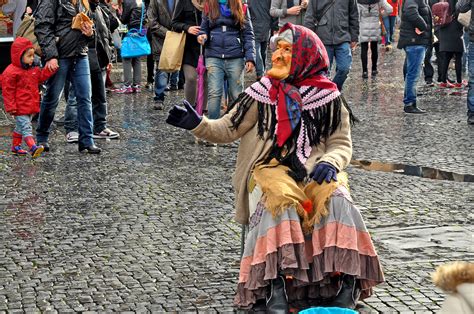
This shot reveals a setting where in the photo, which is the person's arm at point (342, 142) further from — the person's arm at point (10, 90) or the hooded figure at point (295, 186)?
the person's arm at point (10, 90)

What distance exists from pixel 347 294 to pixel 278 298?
0.37 m

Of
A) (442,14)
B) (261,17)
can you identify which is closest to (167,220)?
(261,17)

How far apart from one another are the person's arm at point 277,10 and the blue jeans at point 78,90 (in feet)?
15.1

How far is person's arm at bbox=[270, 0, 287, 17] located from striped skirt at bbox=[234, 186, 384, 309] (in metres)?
8.97

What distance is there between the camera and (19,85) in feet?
34.2

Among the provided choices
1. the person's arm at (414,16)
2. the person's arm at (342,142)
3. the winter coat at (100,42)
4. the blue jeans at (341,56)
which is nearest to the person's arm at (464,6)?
the person's arm at (414,16)

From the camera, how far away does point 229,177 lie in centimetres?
923

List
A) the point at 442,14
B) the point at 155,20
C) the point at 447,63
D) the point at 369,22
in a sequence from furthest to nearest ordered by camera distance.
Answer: the point at 369,22, the point at 447,63, the point at 442,14, the point at 155,20

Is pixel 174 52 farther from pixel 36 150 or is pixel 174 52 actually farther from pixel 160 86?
pixel 160 86

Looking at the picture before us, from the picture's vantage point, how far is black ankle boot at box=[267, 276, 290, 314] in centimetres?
555

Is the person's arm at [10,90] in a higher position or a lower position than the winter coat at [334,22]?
lower

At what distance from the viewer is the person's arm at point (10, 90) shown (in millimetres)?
10367

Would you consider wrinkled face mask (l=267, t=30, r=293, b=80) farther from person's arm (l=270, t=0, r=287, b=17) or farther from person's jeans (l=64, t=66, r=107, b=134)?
person's arm (l=270, t=0, r=287, b=17)

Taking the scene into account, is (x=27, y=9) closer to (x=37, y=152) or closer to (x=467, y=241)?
(x=37, y=152)
